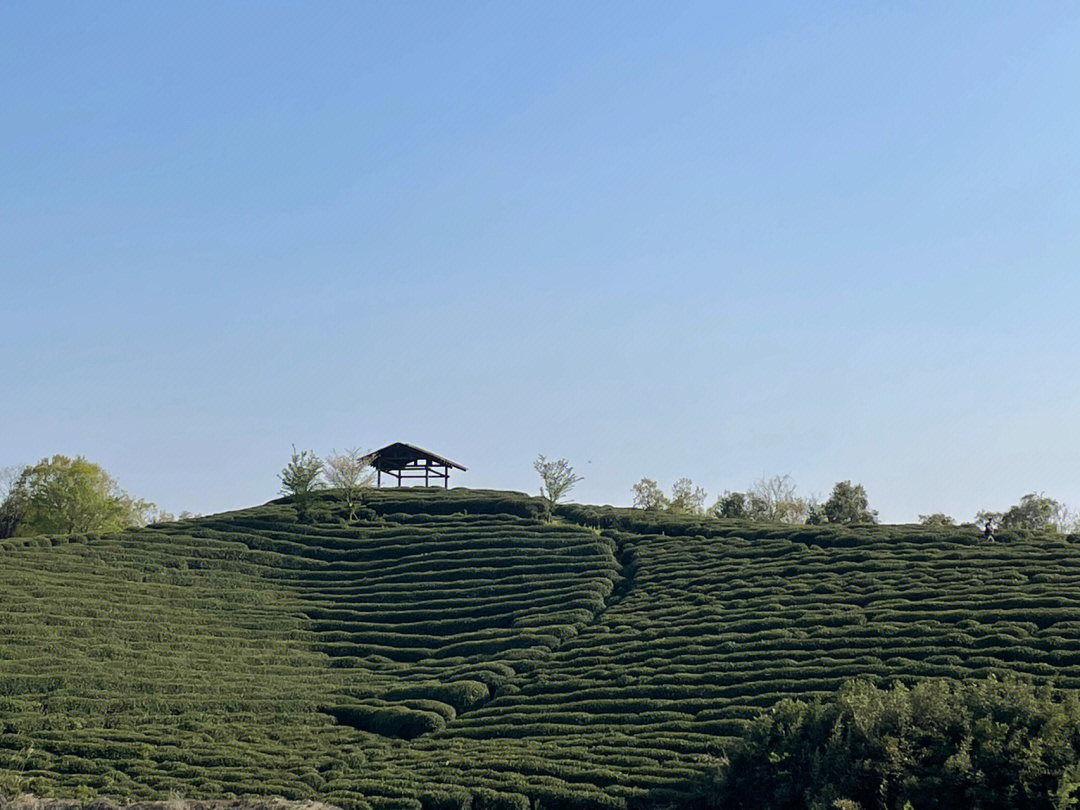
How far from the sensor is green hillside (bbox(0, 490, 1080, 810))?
1548 inches

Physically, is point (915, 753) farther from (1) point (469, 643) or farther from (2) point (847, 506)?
(2) point (847, 506)

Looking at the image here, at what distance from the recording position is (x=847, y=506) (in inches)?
3420

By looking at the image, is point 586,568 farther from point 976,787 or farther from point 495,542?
point 976,787

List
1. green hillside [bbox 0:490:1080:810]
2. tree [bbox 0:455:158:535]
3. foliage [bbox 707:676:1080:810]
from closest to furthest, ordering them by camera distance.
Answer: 1. foliage [bbox 707:676:1080:810]
2. green hillside [bbox 0:490:1080:810]
3. tree [bbox 0:455:158:535]

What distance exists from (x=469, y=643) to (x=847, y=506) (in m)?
41.0

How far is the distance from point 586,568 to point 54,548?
29.0 meters

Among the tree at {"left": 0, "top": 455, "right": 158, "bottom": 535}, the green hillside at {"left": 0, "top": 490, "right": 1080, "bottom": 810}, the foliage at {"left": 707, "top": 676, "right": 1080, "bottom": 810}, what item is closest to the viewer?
the foliage at {"left": 707, "top": 676, "right": 1080, "bottom": 810}

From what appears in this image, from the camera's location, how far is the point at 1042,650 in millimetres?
42594

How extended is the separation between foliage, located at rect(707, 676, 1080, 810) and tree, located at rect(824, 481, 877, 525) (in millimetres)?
50109

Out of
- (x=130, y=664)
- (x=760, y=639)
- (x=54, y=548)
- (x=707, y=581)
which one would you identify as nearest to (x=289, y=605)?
(x=130, y=664)

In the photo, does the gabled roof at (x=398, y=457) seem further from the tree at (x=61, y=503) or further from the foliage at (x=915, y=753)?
the foliage at (x=915, y=753)

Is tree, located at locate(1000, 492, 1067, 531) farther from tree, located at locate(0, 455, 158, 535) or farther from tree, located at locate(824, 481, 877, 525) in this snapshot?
tree, located at locate(0, 455, 158, 535)

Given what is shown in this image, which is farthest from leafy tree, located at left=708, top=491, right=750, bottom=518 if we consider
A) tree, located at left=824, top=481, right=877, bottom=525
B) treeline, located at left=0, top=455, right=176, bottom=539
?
treeline, located at left=0, top=455, right=176, bottom=539

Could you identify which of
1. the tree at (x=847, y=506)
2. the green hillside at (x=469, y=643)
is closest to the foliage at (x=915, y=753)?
the green hillside at (x=469, y=643)
